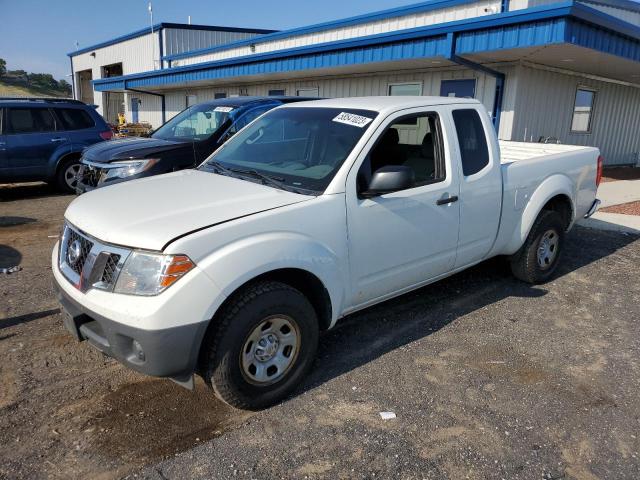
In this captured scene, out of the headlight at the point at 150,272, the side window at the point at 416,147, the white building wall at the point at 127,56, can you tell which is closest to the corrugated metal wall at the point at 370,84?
the side window at the point at 416,147

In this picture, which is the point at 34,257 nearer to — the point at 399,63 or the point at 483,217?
the point at 483,217

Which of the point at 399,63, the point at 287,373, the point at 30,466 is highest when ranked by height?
the point at 399,63

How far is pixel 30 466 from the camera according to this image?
262 cm

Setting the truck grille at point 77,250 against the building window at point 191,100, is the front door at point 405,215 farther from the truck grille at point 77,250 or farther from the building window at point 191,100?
the building window at point 191,100

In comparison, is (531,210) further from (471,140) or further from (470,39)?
(470,39)

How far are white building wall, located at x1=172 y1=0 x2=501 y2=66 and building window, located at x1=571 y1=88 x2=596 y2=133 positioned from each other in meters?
3.48

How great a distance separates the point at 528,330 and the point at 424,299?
98 cm

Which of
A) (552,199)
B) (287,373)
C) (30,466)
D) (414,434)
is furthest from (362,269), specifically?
(552,199)

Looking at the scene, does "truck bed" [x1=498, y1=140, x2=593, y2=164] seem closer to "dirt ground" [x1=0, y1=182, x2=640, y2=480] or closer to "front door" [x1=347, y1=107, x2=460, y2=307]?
"dirt ground" [x1=0, y1=182, x2=640, y2=480]

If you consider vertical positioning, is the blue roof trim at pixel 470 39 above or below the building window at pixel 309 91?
above

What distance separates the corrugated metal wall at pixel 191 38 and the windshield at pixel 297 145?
25.9 meters

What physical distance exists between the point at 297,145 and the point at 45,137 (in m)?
8.05

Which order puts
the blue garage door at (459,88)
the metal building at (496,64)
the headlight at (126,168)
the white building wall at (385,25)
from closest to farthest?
the headlight at (126,168), the metal building at (496,64), the blue garage door at (459,88), the white building wall at (385,25)

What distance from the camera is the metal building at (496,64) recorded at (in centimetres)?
932
